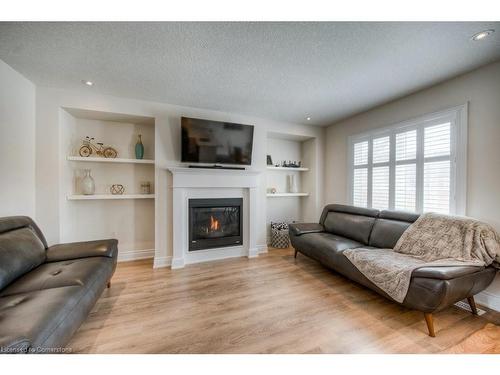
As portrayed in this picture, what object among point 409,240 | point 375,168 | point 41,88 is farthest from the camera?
point 375,168

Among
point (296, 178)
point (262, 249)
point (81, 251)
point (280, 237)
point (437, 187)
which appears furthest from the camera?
point (296, 178)

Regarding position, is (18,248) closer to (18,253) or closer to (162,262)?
(18,253)

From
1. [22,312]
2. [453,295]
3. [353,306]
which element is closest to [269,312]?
[353,306]

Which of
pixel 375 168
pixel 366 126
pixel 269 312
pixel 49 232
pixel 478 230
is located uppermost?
pixel 366 126

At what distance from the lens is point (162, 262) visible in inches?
117

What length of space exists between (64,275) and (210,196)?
191 centimetres

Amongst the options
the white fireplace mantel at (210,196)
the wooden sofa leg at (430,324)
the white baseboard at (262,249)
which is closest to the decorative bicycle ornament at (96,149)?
the white fireplace mantel at (210,196)

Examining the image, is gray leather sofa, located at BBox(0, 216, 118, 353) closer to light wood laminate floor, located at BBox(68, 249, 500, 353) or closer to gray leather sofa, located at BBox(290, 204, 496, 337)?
light wood laminate floor, located at BBox(68, 249, 500, 353)

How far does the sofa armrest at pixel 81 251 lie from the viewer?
1938 mm

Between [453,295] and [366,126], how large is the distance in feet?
8.43

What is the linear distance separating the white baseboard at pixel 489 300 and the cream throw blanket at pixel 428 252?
0.44m

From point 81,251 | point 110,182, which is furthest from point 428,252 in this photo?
point 110,182
